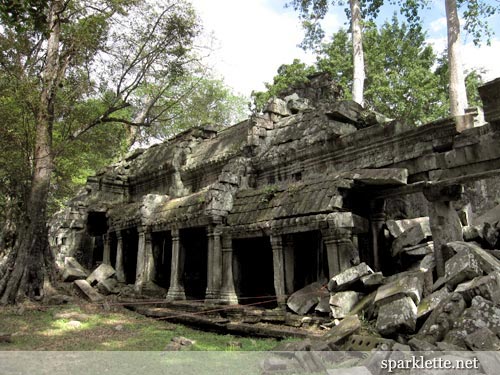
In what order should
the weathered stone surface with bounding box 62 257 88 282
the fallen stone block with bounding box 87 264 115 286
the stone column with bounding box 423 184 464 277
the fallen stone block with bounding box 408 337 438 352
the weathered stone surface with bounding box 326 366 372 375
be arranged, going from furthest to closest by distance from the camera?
1. the fallen stone block with bounding box 87 264 115 286
2. the weathered stone surface with bounding box 62 257 88 282
3. the stone column with bounding box 423 184 464 277
4. the fallen stone block with bounding box 408 337 438 352
5. the weathered stone surface with bounding box 326 366 372 375

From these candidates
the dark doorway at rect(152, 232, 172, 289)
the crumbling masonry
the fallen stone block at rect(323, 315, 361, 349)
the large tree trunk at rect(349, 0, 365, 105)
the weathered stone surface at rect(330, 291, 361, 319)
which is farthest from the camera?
the large tree trunk at rect(349, 0, 365, 105)

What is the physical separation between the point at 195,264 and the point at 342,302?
749 centimetres

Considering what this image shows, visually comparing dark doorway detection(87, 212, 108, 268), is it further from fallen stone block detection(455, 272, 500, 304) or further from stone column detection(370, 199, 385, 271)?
fallen stone block detection(455, 272, 500, 304)

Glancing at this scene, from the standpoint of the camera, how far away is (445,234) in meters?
6.94

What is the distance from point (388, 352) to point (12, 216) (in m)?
14.0

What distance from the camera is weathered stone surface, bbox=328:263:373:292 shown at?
21.6 feet

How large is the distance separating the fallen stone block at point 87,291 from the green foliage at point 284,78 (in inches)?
626

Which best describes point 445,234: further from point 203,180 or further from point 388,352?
point 203,180

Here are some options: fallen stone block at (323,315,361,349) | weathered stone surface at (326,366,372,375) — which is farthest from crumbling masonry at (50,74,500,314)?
weathered stone surface at (326,366,372,375)

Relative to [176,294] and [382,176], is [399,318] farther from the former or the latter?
[176,294]

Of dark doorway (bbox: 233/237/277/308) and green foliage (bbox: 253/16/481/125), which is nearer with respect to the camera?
dark doorway (bbox: 233/237/277/308)

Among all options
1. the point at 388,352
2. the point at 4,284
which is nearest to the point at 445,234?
the point at 388,352

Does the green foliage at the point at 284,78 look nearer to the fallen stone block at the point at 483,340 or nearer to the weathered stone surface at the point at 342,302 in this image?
the weathered stone surface at the point at 342,302

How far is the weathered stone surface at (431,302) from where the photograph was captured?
4.93m
